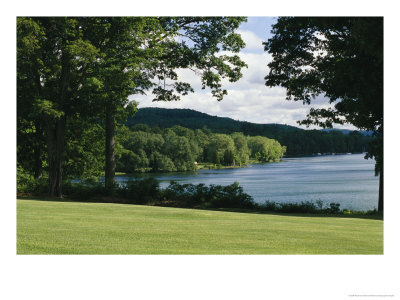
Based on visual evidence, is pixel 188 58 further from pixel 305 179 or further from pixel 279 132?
pixel 305 179

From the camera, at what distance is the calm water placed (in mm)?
16453

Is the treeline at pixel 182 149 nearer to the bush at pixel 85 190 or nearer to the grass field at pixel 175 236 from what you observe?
the bush at pixel 85 190

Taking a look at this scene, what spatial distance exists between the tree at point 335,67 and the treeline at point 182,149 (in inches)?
109

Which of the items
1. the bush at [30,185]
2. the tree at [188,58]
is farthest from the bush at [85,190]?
the bush at [30,185]

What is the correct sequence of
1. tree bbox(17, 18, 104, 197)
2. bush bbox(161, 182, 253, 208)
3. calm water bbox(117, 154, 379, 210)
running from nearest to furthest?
tree bbox(17, 18, 104, 197) → bush bbox(161, 182, 253, 208) → calm water bbox(117, 154, 379, 210)

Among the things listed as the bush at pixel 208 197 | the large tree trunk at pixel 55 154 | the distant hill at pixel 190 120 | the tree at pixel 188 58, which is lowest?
the bush at pixel 208 197

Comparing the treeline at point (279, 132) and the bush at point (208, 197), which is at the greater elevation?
the treeline at point (279, 132)

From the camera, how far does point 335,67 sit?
723 centimetres

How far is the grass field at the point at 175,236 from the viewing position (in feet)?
17.8

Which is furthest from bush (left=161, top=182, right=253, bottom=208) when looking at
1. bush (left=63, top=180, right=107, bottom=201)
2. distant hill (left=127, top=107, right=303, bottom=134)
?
distant hill (left=127, top=107, right=303, bottom=134)

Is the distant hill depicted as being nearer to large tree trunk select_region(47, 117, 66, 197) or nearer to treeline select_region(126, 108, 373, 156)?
treeline select_region(126, 108, 373, 156)

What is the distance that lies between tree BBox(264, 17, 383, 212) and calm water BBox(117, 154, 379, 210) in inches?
146
